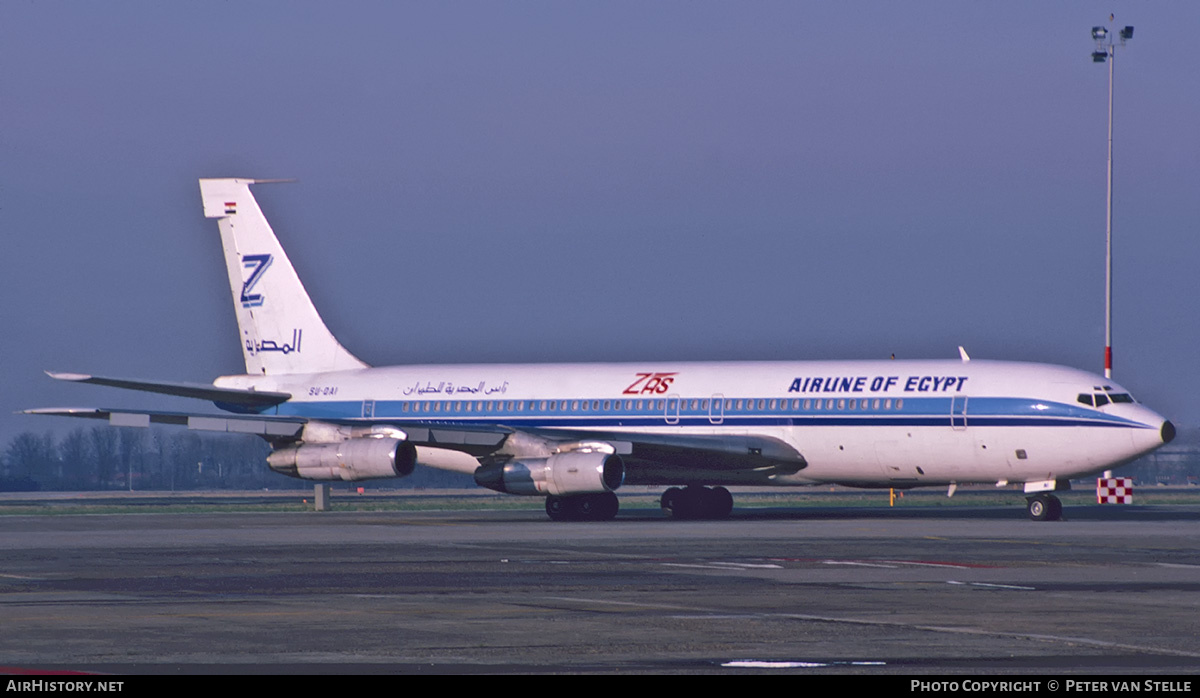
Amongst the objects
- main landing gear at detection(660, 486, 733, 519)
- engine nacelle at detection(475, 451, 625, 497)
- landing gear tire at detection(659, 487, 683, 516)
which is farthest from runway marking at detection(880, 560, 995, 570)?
landing gear tire at detection(659, 487, 683, 516)

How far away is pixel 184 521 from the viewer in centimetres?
4847

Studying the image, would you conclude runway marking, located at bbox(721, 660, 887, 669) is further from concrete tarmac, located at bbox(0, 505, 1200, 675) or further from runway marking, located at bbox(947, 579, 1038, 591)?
runway marking, located at bbox(947, 579, 1038, 591)

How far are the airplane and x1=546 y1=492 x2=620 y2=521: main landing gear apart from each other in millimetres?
49

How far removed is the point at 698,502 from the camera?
50.1 m

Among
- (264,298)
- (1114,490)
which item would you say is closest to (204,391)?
(264,298)

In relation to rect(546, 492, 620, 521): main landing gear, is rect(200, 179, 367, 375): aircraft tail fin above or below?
above

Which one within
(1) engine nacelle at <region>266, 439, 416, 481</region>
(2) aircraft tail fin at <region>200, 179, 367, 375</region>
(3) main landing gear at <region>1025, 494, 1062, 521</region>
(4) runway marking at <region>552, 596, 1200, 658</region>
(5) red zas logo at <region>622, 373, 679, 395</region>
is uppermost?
(2) aircraft tail fin at <region>200, 179, 367, 375</region>

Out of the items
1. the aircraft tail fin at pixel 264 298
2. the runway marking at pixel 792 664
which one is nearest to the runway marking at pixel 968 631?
the runway marking at pixel 792 664

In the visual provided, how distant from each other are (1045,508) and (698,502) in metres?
11.2

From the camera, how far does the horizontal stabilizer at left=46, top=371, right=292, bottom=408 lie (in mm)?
46881

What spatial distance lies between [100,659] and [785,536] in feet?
75.8

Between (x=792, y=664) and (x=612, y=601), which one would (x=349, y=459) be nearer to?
(x=612, y=601)

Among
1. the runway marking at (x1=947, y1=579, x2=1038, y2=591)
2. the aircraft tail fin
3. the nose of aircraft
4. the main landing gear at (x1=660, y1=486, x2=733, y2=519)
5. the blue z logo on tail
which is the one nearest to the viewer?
the runway marking at (x1=947, y1=579, x2=1038, y2=591)
